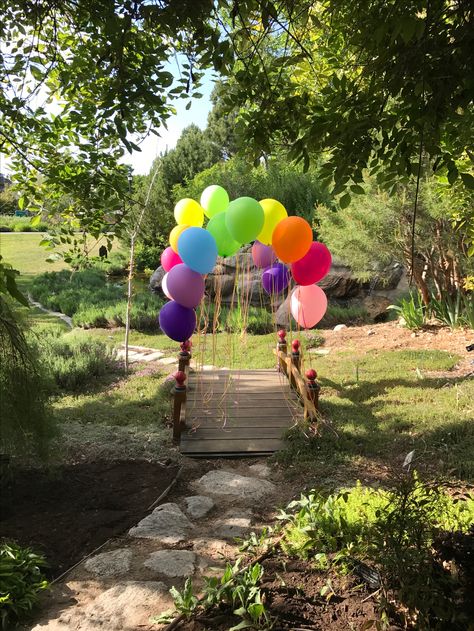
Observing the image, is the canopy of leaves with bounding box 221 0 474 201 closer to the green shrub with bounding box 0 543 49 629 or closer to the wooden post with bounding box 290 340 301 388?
the green shrub with bounding box 0 543 49 629

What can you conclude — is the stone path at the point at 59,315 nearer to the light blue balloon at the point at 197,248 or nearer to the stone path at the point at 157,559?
the light blue balloon at the point at 197,248

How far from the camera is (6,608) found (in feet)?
8.45

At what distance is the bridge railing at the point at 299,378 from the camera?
5.43 meters

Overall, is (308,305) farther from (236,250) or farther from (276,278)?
(236,250)

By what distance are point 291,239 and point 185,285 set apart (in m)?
1.09

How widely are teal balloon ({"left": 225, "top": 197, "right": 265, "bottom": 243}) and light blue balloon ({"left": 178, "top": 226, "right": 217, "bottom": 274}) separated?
0.23 m

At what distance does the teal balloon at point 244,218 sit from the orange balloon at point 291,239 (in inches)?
8.0

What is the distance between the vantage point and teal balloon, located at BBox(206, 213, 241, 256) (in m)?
4.98

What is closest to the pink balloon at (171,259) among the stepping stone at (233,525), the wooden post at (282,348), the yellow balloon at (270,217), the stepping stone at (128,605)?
the yellow balloon at (270,217)

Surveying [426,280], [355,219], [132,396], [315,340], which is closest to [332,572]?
[132,396]

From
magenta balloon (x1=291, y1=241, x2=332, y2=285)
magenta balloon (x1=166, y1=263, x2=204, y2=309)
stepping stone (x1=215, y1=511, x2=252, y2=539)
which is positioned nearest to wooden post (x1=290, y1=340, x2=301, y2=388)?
magenta balloon (x1=291, y1=241, x2=332, y2=285)

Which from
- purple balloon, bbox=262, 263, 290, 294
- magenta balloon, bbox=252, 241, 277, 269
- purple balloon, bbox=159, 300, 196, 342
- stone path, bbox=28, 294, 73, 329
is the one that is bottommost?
stone path, bbox=28, 294, 73, 329

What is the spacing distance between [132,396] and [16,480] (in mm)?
2603

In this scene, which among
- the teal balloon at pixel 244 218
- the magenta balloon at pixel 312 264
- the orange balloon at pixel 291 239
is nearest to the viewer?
the teal balloon at pixel 244 218
